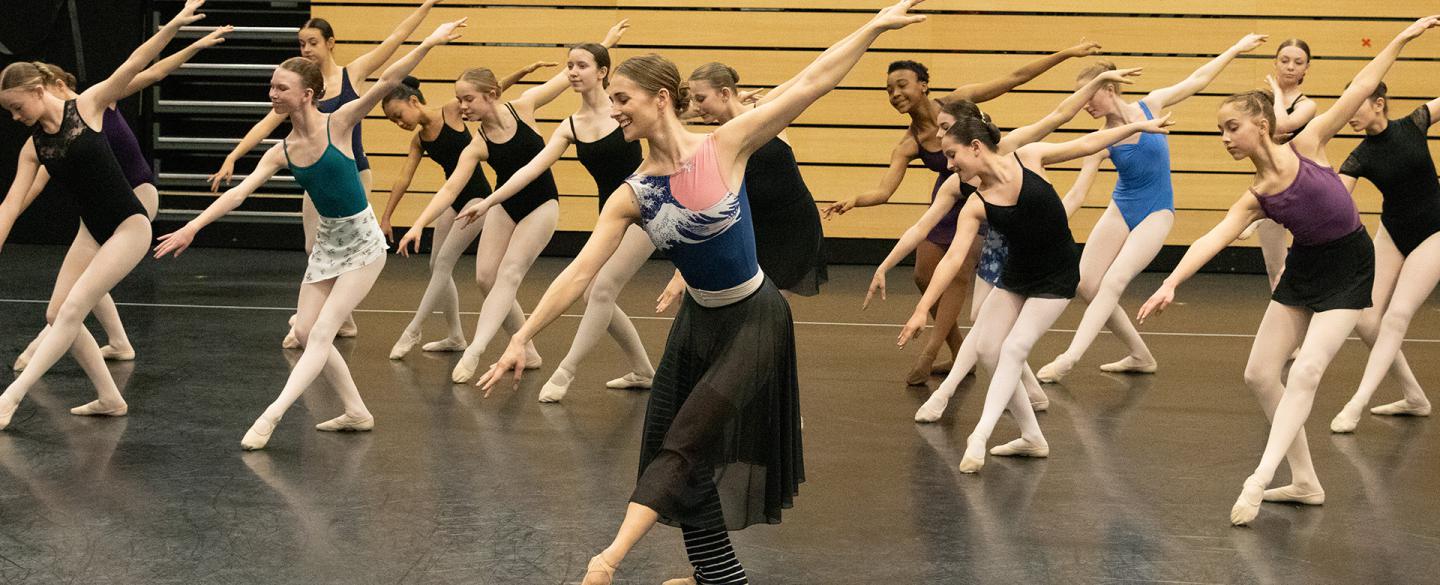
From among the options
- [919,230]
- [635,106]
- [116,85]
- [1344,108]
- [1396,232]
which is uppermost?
[635,106]

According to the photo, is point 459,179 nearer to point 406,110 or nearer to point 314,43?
point 406,110

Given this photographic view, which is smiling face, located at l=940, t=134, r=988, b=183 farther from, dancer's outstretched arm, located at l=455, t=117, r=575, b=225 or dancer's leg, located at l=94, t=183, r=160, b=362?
dancer's leg, located at l=94, t=183, r=160, b=362

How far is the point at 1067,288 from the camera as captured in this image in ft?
16.3

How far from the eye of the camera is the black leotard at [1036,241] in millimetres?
4828

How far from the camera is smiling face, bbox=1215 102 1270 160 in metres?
4.10

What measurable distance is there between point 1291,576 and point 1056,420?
6.31 ft

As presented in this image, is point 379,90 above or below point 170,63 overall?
above

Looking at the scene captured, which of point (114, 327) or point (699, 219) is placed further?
point (114, 327)

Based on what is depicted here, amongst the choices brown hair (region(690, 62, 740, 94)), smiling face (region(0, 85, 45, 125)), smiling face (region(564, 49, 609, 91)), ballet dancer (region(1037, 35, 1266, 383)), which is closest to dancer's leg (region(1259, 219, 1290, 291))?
ballet dancer (region(1037, 35, 1266, 383))

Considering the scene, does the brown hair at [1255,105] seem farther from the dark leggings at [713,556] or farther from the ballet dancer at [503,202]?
the ballet dancer at [503,202]

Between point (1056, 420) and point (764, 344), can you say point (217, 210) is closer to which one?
point (764, 344)

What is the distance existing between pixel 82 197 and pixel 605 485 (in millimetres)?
2268

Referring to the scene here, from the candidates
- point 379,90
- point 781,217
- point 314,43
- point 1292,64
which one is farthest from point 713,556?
point 314,43

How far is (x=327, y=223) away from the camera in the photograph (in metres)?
5.20
